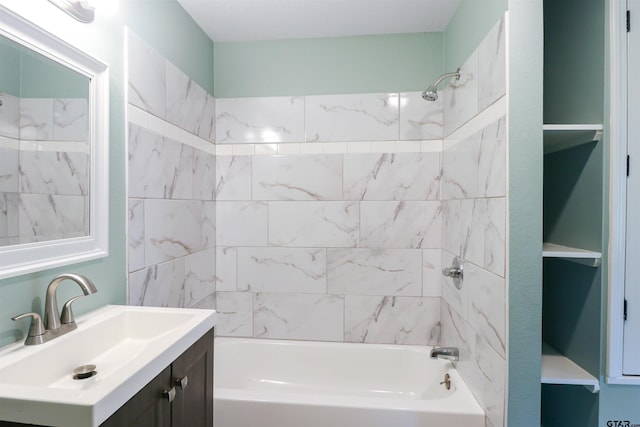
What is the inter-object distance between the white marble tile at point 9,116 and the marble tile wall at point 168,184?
471mm

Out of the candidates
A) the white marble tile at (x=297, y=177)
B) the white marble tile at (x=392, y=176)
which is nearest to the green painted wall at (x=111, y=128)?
the white marble tile at (x=297, y=177)

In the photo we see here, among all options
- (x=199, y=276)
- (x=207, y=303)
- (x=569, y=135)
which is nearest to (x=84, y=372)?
(x=199, y=276)

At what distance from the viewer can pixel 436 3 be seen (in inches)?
76.2

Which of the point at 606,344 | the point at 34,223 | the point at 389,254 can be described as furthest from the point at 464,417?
the point at 34,223

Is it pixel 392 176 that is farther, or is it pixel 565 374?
pixel 392 176

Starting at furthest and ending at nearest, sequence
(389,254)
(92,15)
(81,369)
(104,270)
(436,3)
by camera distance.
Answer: (389,254) < (436,3) < (104,270) < (92,15) < (81,369)

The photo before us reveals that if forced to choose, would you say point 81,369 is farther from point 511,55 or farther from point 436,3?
point 436,3

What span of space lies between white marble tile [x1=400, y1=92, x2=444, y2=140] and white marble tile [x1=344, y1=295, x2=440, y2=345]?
114 cm

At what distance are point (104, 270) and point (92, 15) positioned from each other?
1.01 meters

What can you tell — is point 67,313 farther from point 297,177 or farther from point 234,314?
point 297,177

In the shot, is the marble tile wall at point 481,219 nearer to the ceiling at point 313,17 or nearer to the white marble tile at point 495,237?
the white marble tile at point 495,237

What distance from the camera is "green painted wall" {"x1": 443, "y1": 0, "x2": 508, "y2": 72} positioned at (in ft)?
4.83

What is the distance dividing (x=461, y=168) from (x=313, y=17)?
52.6 inches

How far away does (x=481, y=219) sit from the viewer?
1.55m
